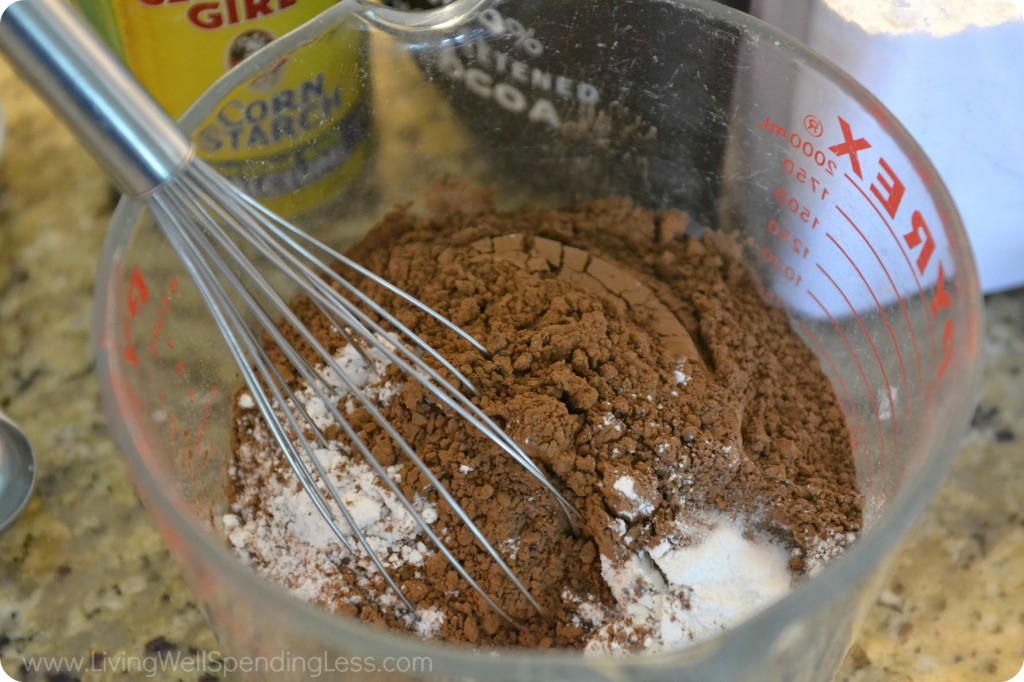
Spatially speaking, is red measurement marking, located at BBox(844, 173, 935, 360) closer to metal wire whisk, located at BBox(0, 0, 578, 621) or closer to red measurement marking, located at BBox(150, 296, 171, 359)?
metal wire whisk, located at BBox(0, 0, 578, 621)

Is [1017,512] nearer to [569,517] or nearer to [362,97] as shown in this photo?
[569,517]

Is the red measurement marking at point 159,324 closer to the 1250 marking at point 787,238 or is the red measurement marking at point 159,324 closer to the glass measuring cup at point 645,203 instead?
the glass measuring cup at point 645,203

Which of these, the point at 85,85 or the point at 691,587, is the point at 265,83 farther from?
the point at 691,587

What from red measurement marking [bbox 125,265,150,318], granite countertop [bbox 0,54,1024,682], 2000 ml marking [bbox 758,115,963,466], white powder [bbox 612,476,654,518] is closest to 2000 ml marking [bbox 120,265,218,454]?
red measurement marking [bbox 125,265,150,318]

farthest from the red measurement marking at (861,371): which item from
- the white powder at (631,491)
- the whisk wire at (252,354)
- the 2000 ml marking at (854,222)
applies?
the whisk wire at (252,354)

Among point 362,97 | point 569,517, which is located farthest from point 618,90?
point 569,517

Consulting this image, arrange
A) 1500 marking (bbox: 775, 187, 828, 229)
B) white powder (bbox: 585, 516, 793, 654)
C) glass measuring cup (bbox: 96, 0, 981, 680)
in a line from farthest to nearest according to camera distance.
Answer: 1500 marking (bbox: 775, 187, 828, 229)
white powder (bbox: 585, 516, 793, 654)
glass measuring cup (bbox: 96, 0, 981, 680)

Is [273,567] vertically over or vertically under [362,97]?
under
